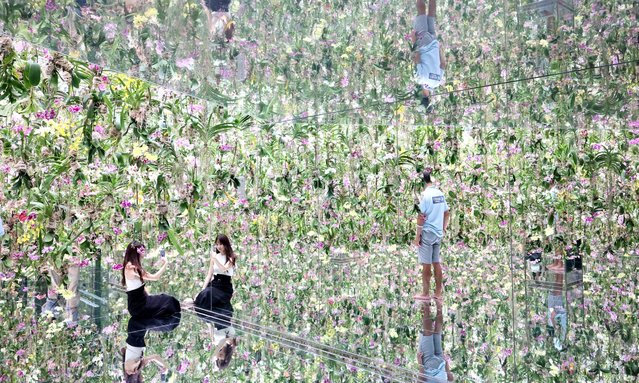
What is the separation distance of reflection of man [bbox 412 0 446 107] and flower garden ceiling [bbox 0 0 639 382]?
0.22 feet

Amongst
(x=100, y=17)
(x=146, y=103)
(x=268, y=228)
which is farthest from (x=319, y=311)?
(x=100, y=17)

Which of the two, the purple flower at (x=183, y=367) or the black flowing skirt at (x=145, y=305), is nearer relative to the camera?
the purple flower at (x=183, y=367)

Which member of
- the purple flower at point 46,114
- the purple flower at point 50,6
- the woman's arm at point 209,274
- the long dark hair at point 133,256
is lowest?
the woman's arm at point 209,274

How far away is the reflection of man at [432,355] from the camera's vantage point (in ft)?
9.41

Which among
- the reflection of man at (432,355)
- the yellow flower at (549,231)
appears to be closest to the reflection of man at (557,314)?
the yellow flower at (549,231)

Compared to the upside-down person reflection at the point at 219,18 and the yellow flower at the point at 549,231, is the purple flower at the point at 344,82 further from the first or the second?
the yellow flower at the point at 549,231

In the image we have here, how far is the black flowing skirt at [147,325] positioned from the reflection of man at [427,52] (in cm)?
244

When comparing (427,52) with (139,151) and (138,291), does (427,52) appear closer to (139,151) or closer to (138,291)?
(139,151)

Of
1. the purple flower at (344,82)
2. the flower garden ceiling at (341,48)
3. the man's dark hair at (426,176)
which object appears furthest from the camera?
the man's dark hair at (426,176)

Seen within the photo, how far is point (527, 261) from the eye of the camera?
2648 mm

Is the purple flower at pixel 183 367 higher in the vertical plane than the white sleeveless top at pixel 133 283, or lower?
lower

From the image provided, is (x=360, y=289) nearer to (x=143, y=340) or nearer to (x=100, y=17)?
(x=143, y=340)

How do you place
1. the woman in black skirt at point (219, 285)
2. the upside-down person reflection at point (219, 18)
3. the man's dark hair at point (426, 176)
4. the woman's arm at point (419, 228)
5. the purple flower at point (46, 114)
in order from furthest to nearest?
1. the woman in black skirt at point (219, 285)
2. the purple flower at point (46, 114)
3. the woman's arm at point (419, 228)
4. the man's dark hair at point (426, 176)
5. the upside-down person reflection at point (219, 18)

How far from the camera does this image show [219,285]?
15.6 ft
